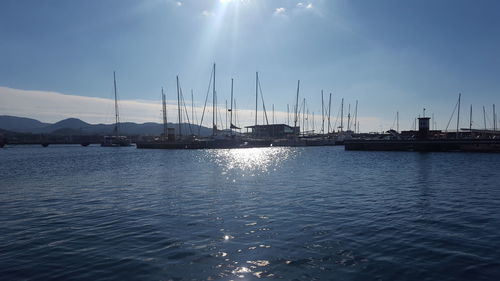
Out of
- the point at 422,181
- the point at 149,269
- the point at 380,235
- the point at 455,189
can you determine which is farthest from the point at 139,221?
the point at 422,181

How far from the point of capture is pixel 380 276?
876 centimetres

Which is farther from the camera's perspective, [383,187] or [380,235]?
[383,187]

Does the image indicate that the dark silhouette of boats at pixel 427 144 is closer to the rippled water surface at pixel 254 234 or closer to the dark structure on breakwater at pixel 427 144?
the dark structure on breakwater at pixel 427 144

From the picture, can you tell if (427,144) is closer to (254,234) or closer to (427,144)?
(427,144)

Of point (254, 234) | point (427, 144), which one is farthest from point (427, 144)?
point (254, 234)

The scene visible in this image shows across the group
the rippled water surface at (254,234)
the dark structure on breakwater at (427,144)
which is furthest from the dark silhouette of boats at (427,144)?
the rippled water surface at (254,234)

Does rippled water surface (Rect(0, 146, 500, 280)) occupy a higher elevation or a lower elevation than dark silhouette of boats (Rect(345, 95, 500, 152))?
lower

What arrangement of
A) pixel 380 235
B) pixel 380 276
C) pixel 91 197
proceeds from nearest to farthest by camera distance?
pixel 380 276 < pixel 380 235 < pixel 91 197

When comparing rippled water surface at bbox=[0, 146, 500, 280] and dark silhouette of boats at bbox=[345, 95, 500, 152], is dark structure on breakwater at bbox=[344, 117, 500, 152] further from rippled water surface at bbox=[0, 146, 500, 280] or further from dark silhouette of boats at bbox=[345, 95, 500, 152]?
rippled water surface at bbox=[0, 146, 500, 280]

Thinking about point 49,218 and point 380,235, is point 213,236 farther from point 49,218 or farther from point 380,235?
point 49,218

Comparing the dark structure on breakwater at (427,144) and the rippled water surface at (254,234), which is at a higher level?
the dark structure on breakwater at (427,144)

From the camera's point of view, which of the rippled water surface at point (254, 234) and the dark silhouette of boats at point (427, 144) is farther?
the dark silhouette of boats at point (427, 144)

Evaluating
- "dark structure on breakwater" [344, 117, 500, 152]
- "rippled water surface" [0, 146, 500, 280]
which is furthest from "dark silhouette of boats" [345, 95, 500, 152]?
"rippled water surface" [0, 146, 500, 280]

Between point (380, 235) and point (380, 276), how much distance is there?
164 inches
